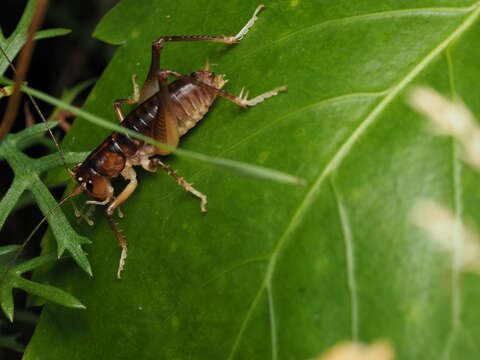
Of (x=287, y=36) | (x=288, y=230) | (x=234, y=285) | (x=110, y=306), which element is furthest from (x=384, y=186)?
(x=110, y=306)

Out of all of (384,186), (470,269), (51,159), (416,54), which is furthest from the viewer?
(51,159)

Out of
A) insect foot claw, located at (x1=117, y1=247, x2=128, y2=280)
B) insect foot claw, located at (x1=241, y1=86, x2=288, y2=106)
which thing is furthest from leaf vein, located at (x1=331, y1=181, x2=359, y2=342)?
insect foot claw, located at (x1=117, y1=247, x2=128, y2=280)

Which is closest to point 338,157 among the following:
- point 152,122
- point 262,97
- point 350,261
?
point 350,261

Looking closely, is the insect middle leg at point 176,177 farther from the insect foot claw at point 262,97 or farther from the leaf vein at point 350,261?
the leaf vein at point 350,261

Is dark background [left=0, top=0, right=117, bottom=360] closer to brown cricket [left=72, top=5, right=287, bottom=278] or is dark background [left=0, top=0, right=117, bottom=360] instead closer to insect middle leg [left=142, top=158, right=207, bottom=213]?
brown cricket [left=72, top=5, right=287, bottom=278]

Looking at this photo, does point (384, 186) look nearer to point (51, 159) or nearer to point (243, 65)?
point (243, 65)

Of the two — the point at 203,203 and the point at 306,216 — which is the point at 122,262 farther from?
the point at 306,216

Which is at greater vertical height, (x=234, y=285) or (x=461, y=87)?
(x=461, y=87)

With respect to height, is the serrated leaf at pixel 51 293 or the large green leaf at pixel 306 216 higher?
the large green leaf at pixel 306 216

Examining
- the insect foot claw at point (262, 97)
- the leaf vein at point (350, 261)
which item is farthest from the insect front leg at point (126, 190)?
the leaf vein at point (350, 261)
